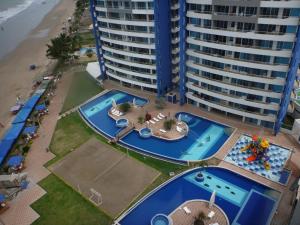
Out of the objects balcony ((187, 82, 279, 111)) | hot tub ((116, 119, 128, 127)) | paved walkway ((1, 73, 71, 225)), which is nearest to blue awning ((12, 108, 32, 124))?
paved walkway ((1, 73, 71, 225))

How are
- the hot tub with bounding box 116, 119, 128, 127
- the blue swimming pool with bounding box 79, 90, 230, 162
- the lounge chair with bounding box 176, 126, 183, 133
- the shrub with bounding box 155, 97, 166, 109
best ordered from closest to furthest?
the blue swimming pool with bounding box 79, 90, 230, 162
the lounge chair with bounding box 176, 126, 183, 133
the hot tub with bounding box 116, 119, 128, 127
the shrub with bounding box 155, 97, 166, 109

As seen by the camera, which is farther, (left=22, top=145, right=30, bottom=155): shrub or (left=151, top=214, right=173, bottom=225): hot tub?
(left=22, top=145, right=30, bottom=155): shrub

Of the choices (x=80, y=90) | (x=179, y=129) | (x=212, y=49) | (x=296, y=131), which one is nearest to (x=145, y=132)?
(x=179, y=129)

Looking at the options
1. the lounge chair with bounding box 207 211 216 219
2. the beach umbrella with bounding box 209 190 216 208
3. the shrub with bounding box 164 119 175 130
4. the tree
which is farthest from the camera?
the tree

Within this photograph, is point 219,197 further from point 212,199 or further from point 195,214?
point 195,214

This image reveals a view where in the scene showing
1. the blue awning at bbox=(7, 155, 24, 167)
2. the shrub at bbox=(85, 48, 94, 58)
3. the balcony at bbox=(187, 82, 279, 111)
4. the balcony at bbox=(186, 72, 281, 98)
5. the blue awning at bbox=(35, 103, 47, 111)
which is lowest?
the blue awning at bbox=(7, 155, 24, 167)

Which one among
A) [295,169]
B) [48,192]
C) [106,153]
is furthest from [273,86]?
[48,192]

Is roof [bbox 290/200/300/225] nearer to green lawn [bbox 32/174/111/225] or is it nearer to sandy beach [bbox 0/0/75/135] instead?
green lawn [bbox 32/174/111/225]
